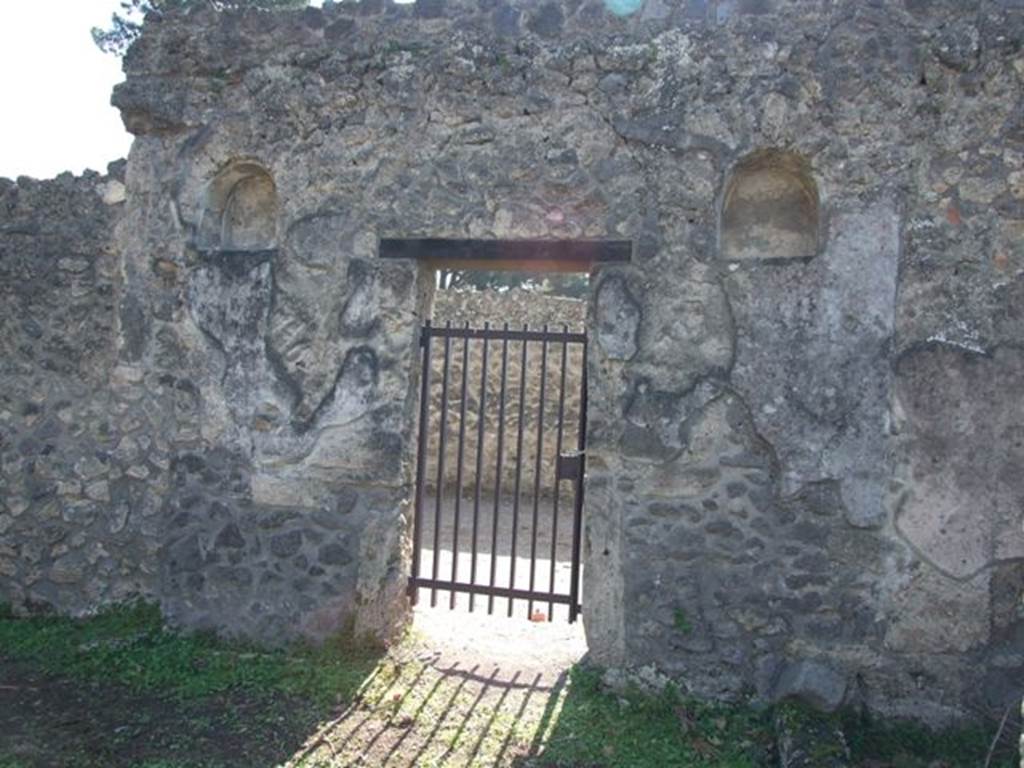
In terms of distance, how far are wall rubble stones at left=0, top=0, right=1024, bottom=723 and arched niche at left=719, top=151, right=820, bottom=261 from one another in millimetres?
166

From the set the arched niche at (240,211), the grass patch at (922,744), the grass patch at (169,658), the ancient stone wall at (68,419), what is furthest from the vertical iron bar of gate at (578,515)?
the ancient stone wall at (68,419)

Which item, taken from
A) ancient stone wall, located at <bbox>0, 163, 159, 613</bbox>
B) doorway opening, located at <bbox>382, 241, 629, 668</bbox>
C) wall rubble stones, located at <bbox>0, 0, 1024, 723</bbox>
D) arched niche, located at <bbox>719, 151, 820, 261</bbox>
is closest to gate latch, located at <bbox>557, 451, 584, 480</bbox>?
doorway opening, located at <bbox>382, 241, 629, 668</bbox>

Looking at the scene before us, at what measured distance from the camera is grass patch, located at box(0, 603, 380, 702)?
4336 millimetres

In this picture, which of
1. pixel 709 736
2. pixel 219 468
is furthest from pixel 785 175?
pixel 219 468

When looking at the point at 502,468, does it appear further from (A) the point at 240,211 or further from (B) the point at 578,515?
(A) the point at 240,211

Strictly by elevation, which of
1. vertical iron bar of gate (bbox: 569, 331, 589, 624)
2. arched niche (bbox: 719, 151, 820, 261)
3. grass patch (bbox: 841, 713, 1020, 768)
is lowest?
grass patch (bbox: 841, 713, 1020, 768)

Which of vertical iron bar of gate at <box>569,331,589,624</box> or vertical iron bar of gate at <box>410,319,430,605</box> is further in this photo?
vertical iron bar of gate at <box>410,319,430,605</box>

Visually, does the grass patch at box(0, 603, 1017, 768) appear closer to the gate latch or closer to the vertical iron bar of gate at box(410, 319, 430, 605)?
the vertical iron bar of gate at box(410, 319, 430, 605)

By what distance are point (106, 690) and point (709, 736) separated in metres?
2.96

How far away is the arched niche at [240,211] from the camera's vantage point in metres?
4.96

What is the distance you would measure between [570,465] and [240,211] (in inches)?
98.1

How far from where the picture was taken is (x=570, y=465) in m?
4.53

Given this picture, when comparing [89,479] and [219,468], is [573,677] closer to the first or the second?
[219,468]

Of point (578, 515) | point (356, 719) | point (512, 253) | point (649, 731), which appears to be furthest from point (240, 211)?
point (649, 731)
